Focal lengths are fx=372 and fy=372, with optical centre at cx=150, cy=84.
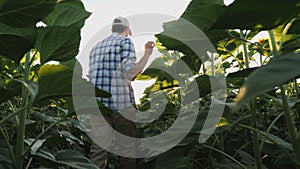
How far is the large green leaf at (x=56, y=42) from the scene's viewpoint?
104cm

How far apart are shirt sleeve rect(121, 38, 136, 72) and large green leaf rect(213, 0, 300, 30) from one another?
215 cm

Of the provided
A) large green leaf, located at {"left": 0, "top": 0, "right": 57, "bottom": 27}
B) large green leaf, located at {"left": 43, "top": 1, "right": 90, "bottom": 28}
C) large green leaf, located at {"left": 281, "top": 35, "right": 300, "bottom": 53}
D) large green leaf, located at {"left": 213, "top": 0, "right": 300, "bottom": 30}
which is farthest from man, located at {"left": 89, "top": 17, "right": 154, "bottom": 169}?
large green leaf, located at {"left": 213, "top": 0, "right": 300, "bottom": 30}

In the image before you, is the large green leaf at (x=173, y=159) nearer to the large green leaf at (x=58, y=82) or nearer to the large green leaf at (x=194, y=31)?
the large green leaf at (x=194, y=31)

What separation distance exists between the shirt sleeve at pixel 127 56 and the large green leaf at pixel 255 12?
2.15 m

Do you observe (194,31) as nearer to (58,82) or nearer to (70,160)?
(58,82)

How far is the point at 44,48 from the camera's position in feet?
3.53

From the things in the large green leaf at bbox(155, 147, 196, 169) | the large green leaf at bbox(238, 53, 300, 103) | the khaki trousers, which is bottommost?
the khaki trousers

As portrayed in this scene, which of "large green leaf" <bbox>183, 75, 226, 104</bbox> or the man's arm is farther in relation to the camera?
the man's arm

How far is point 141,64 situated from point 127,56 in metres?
0.12

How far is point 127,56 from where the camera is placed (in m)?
2.79

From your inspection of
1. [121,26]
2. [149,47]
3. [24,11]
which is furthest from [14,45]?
[121,26]

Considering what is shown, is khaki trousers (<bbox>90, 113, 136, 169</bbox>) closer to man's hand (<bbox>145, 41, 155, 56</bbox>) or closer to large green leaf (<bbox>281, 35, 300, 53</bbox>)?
man's hand (<bbox>145, 41, 155, 56</bbox>)

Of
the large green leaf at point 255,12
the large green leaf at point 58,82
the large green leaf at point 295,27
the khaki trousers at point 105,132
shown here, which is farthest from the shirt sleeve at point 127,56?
the large green leaf at point 255,12

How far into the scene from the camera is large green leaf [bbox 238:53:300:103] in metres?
0.35
